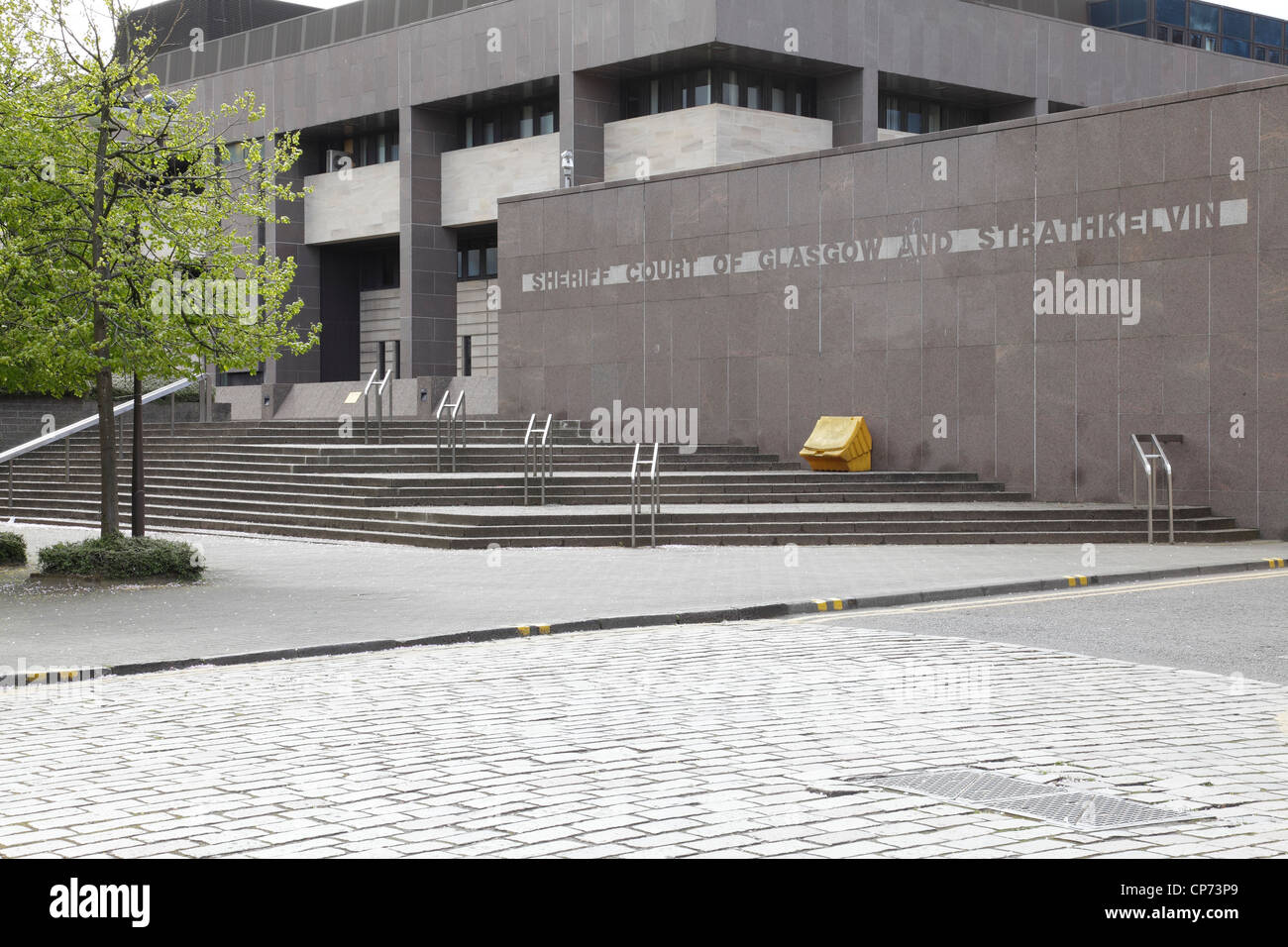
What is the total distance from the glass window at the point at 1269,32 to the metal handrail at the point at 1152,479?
124 ft

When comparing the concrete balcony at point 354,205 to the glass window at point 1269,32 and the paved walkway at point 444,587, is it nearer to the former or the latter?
the paved walkway at point 444,587

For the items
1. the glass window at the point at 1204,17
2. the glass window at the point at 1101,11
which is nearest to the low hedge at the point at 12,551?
the glass window at the point at 1101,11

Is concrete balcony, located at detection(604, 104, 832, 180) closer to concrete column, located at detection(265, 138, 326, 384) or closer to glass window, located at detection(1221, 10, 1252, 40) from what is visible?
concrete column, located at detection(265, 138, 326, 384)

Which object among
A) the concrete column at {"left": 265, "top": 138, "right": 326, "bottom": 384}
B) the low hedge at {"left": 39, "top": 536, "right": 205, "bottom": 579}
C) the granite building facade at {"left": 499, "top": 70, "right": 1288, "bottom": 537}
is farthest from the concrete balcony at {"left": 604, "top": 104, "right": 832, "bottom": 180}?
the low hedge at {"left": 39, "top": 536, "right": 205, "bottom": 579}

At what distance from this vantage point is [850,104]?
4356 cm

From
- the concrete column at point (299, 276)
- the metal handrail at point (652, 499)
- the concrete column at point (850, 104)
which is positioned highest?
the concrete column at point (850, 104)

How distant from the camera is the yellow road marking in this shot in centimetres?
Answer: 1348

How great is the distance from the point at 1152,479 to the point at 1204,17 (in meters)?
38.4

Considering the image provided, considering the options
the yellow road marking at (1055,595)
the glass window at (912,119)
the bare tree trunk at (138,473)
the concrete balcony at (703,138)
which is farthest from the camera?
the glass window at (912,119)

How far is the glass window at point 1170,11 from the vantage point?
170 ft

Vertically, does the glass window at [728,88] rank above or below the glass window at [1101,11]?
below

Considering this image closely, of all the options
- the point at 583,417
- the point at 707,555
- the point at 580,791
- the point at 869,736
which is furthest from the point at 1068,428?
the point at 580,791

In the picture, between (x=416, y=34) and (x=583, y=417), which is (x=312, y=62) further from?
(x=583, y=417)
